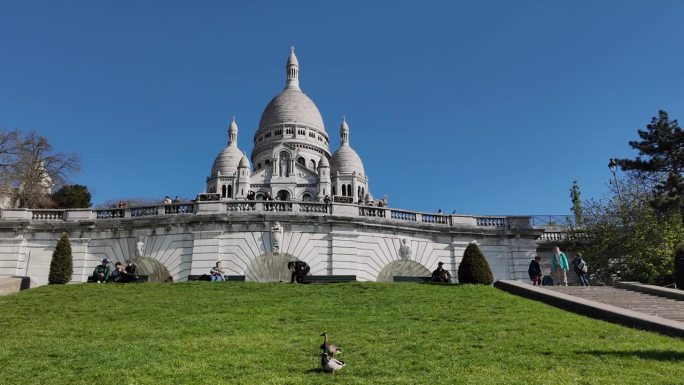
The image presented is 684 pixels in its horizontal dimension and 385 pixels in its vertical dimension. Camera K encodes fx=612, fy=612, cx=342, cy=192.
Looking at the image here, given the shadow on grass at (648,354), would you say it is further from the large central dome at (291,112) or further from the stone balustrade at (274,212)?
the large central dome at (291,112)

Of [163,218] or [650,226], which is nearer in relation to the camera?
[163,218]

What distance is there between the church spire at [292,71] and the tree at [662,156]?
273ft

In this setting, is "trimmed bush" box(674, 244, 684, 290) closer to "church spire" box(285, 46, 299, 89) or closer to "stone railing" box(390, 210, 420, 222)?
"stone railing" box(390, 210, 420, 222)

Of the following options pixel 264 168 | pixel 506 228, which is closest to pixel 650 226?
pixel 506 228

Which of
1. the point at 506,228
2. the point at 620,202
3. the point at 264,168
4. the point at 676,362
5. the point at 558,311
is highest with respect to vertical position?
the point at 264,168

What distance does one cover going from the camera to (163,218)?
27875 millimetres

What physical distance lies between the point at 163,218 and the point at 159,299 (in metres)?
9.46

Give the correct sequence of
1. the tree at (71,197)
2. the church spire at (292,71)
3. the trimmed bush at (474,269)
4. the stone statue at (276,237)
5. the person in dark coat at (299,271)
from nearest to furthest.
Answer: the trimmed bush at (474,269)
the person in dark coat at (299,271)
the stone statue at (276,237)
the tree at (71,197)
the church spire at (292,71)

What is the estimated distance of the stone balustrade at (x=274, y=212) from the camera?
92.0ft

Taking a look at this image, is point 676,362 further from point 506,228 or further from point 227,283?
point 506,228

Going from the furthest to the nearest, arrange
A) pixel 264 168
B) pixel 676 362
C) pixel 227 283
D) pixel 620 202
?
1. pixel 264 168
2. pixel 620 202
3. pixel 227 283
4. pixel 676 362

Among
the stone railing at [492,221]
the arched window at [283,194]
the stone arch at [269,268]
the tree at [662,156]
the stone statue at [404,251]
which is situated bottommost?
the stone arch at [269,268]

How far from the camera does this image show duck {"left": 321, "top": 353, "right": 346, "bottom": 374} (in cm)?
1057

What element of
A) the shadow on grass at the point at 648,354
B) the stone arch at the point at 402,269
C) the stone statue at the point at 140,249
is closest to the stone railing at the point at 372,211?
the stone arch at the point at 402,269
